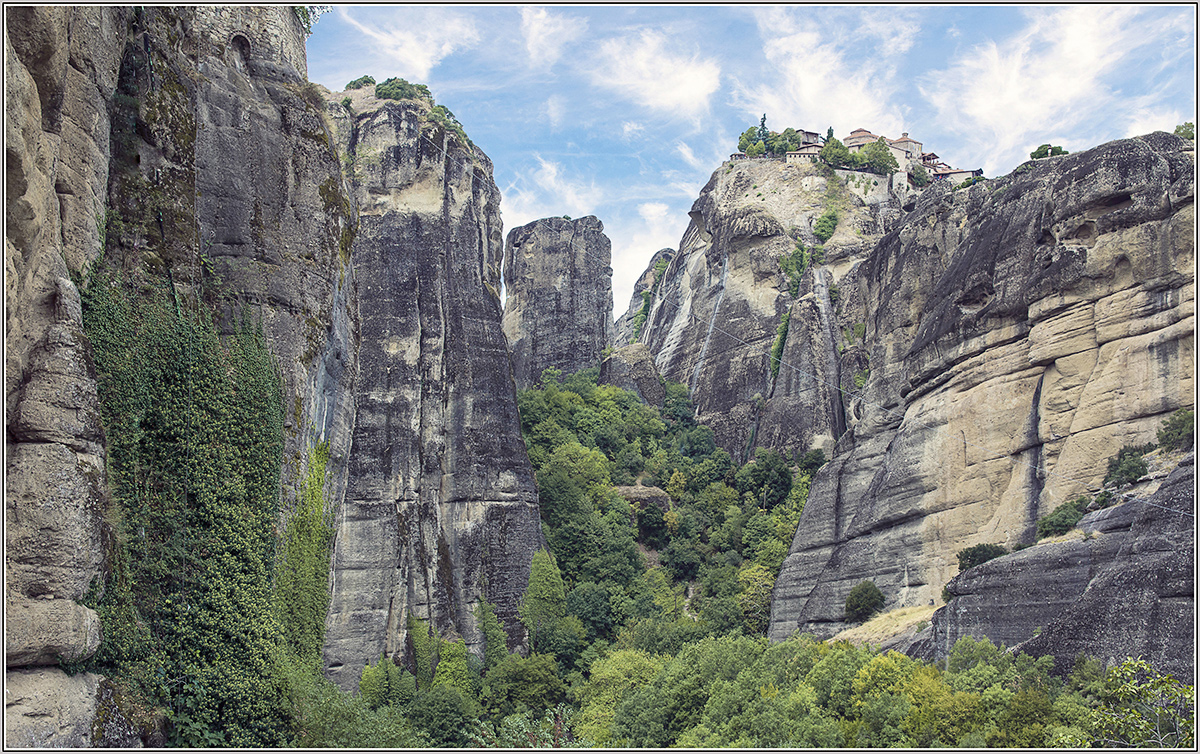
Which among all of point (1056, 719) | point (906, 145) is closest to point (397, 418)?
point (1056, 719)

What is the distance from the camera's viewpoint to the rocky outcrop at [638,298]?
309 ft

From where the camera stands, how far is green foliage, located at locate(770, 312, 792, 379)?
62250 millimetres

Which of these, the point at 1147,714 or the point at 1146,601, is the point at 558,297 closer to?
the point at 1146,601

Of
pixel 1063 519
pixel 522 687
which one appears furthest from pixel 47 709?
pixel 522 687

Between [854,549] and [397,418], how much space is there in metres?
22.7

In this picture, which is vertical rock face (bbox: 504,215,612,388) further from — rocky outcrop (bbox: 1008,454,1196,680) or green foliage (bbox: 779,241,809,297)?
rocky outcrop (bbox: 1008,454,1196,680)

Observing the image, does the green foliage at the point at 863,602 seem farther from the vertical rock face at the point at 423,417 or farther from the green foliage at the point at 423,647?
the green foliage at the point at 423,647

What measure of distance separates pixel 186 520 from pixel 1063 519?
25223 millimetres

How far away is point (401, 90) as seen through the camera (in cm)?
6231

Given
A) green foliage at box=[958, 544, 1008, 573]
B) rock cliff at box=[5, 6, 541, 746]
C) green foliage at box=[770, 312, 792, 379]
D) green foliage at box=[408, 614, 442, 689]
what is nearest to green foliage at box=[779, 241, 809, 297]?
green foliage at box=[770, 312, 792, 379]

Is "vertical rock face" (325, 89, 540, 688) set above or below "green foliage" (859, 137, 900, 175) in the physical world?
below

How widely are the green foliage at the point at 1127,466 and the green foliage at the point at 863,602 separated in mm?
9435

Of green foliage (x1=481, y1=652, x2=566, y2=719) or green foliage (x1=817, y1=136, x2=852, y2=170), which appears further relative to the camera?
green foliage (x1=817, y1=136, x2=852, y2=170)

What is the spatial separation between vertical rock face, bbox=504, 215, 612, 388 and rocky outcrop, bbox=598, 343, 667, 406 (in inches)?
160
